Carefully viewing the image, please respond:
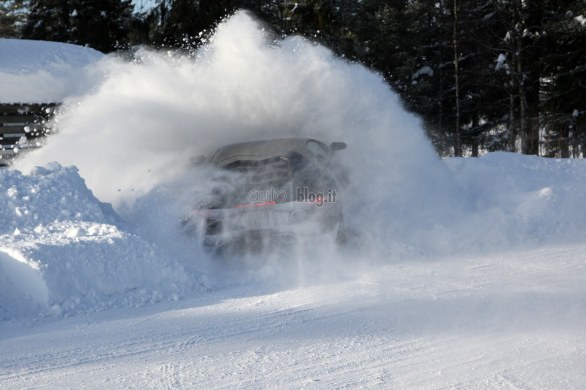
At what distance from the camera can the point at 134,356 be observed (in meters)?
4.48

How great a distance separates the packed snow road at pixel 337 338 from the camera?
397 cm

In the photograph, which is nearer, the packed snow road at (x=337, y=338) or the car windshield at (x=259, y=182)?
the packed snow road at (x=337, y=338)

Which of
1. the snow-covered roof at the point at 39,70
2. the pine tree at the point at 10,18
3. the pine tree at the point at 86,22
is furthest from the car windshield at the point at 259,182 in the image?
the pine tree at the point at 10,18

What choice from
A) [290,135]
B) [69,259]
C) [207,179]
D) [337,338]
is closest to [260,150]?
[207,179]

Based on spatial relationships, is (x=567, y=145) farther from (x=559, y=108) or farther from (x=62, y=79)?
(x=62, y=79)

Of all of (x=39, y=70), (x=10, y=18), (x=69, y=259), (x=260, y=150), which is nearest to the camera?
(x=69, y=259)

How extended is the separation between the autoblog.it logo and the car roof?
67 cm

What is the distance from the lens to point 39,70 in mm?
17406

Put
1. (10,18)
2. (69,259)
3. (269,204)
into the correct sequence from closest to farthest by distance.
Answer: (69,259), (269,204), (10,18)

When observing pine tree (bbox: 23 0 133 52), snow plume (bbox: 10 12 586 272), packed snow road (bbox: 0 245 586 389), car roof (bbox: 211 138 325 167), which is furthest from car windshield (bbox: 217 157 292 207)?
pine tree (bbox: 23 0 133 52)

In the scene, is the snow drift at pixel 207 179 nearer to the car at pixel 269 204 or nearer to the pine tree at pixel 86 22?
the car at pixel 269 204

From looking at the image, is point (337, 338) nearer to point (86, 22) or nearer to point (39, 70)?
point (39, 70)

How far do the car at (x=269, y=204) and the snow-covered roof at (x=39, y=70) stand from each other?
35.4ft

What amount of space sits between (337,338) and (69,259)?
306cm
